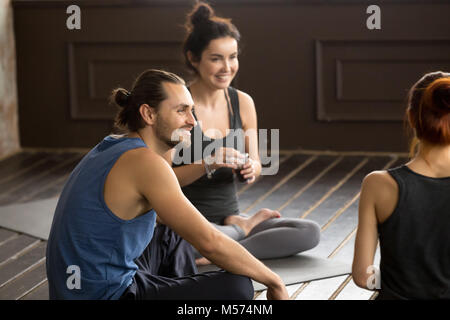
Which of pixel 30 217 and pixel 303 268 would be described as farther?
pixel 30 217

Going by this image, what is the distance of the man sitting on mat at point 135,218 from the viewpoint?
2131mm

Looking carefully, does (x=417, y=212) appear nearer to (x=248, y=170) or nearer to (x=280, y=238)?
(x=248, y=170)

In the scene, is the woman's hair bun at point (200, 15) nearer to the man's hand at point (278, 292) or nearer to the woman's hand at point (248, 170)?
the woman's hand at point (248, 170)

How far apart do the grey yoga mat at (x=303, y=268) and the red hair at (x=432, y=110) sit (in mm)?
Answer: 1224

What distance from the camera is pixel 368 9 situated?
517cm

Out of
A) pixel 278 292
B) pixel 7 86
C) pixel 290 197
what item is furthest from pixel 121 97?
pixel 7 86

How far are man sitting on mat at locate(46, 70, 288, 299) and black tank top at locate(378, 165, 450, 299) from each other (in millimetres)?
358

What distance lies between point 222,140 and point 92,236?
1235 mm

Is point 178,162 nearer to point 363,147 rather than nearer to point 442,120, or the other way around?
point 442,120

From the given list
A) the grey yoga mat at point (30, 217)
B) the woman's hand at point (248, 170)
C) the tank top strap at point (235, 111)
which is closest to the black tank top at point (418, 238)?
the woman's hand at point (248, 170)

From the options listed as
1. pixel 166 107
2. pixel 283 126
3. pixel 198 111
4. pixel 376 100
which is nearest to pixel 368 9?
pixel 376 100

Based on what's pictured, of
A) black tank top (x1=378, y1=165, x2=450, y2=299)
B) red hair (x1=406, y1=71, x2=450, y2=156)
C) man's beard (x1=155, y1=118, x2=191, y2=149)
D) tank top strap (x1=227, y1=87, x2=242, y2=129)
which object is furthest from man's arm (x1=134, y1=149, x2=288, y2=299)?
tank top strap (x1=227, y1=87, x2=242, y2=129)

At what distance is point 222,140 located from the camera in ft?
10.9

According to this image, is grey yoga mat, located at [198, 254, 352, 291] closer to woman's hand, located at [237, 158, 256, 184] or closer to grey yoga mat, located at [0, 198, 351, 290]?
grey yoga mat, located at [0, 198, 351, 290]
